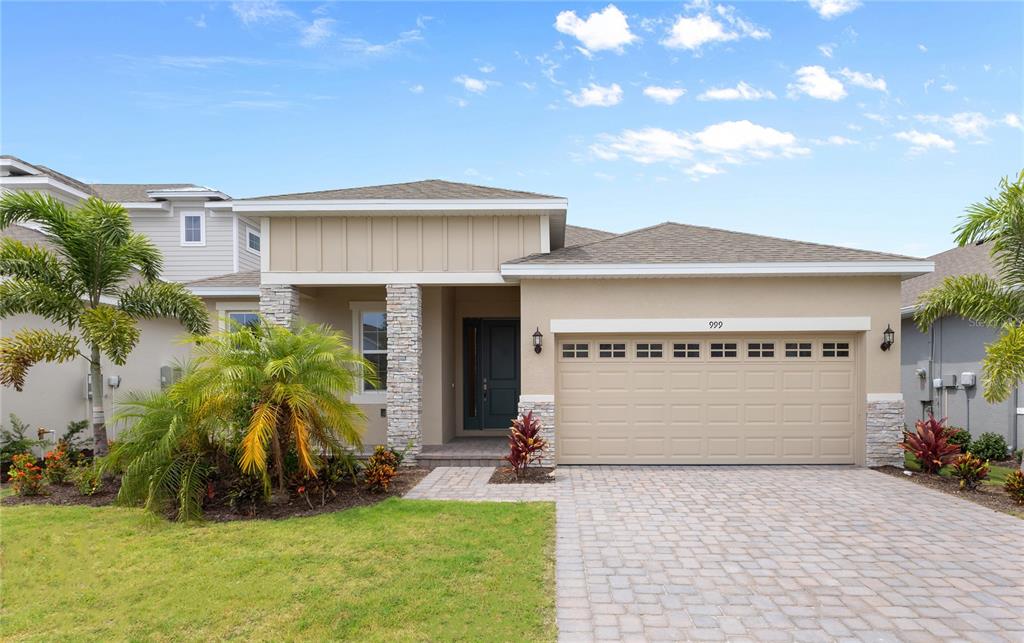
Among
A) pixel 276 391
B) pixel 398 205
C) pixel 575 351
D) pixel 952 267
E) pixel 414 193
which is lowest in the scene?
pixel 276 391

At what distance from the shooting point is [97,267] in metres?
7.96

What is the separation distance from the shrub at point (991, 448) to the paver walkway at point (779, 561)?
10.8 ft

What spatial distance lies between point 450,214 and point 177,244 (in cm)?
1228

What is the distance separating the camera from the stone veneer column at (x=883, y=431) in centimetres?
896

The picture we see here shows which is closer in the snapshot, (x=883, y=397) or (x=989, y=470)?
(x=989, y=470)

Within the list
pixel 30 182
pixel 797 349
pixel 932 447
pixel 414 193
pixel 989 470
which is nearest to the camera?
pixel 932 447

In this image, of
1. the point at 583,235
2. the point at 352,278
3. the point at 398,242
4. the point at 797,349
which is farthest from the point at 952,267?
the point at 352,278

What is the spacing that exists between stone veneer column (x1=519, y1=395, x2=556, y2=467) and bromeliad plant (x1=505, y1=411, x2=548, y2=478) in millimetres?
303

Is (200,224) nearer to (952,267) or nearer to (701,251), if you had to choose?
(701,251)

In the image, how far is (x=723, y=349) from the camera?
30.7 feet

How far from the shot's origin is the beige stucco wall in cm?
904

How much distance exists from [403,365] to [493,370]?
2.82 meters

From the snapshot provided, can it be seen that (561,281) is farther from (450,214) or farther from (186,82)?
(186,82)

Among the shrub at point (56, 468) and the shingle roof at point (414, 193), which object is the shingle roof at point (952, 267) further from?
the shrub at point (56, 468)
